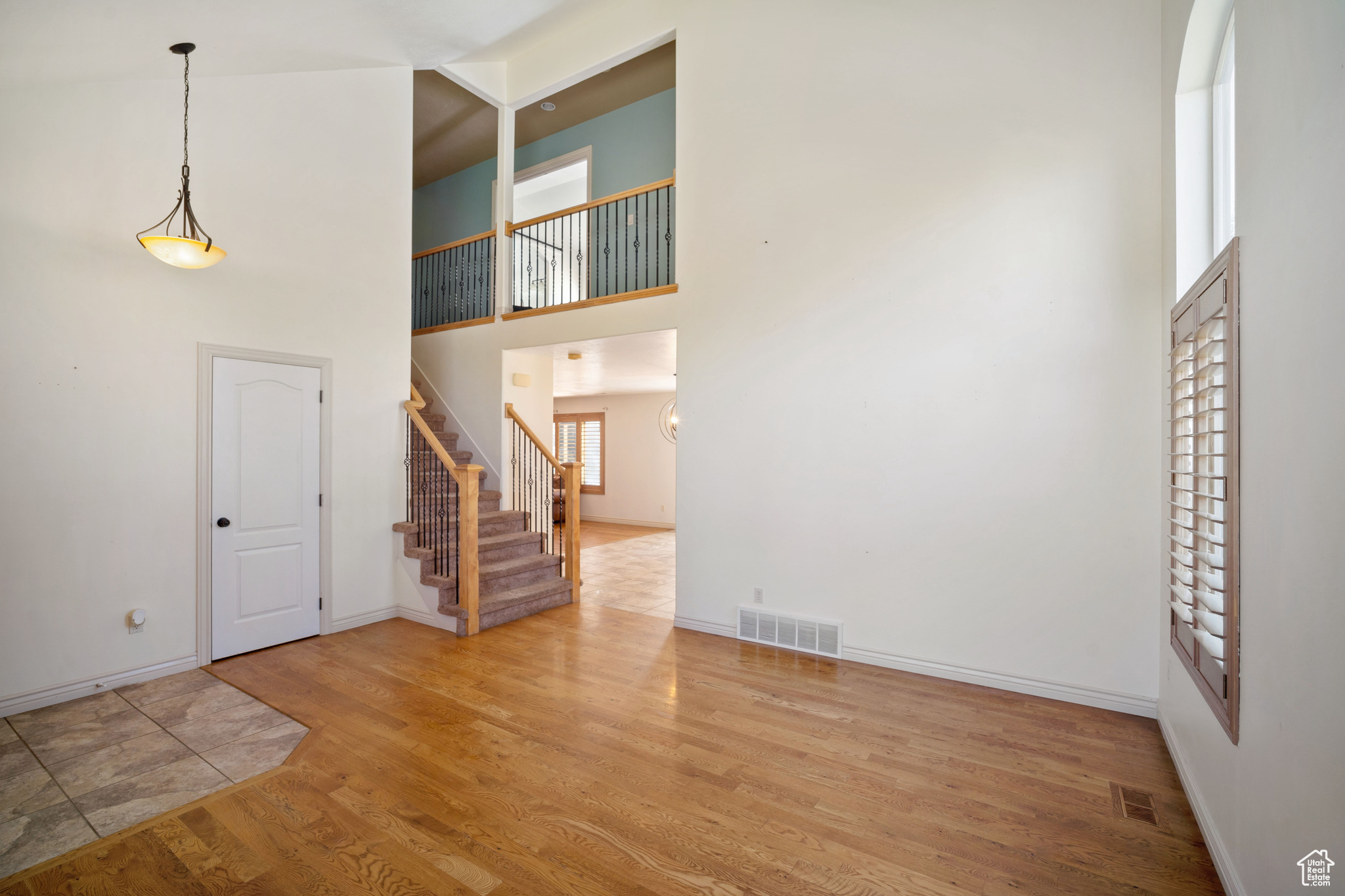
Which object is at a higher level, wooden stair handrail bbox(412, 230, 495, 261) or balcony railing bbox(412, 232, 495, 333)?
wooden stair handrail bbox(412, 230, 495, 261)

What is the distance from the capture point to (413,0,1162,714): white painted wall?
3.22m

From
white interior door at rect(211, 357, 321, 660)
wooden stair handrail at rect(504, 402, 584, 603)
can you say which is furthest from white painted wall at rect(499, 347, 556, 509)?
white interior door at rect(211, 357, 321, 660)

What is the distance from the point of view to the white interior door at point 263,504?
3967mm

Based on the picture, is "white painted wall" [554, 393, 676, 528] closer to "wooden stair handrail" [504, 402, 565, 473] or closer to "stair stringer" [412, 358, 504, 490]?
"stair stringer" [412, 358, 504, 490]

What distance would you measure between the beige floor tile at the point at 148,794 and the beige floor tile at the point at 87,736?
1.60 feet

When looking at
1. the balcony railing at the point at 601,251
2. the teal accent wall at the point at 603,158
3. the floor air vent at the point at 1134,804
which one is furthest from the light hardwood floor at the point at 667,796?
the teal accent wall at the point at 603,158

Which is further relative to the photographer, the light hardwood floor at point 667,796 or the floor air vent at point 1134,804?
the floor air vent at point 1134,804

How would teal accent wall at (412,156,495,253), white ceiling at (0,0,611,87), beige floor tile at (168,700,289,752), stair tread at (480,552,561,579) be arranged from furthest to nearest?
teal accent wall at (412,156,495,253) → stair tread at (480,552,561,579) → beige floor tile at (168,700,289,752) → white ceiling at (0,0,611,87)

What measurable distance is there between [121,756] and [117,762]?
6 cm

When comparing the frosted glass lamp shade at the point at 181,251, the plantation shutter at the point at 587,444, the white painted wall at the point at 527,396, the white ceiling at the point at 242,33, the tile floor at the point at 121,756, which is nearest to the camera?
the tile floor at the point at 121,756

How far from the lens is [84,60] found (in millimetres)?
3109

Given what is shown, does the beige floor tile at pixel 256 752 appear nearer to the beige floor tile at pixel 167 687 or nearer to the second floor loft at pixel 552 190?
the beige floor tile at pixel 167 687

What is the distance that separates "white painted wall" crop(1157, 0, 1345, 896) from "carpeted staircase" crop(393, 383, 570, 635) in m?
4.24

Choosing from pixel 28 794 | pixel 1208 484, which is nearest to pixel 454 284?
pixel 28 794
